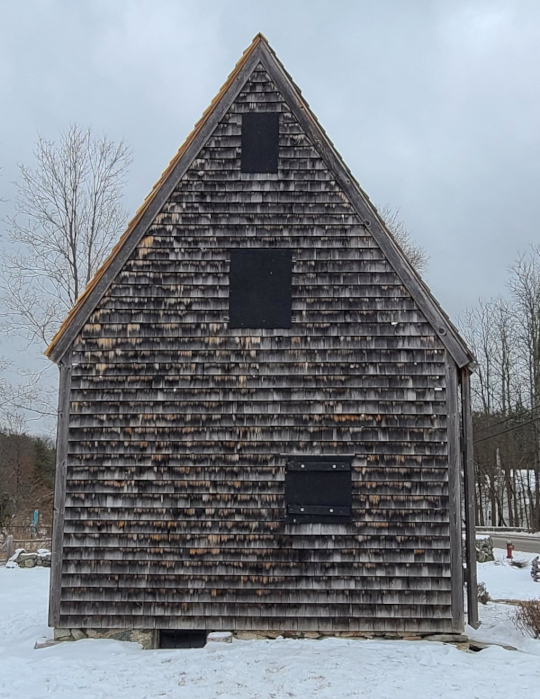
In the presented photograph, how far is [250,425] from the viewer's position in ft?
26.1

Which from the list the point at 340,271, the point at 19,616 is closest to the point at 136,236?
the point at 340,271

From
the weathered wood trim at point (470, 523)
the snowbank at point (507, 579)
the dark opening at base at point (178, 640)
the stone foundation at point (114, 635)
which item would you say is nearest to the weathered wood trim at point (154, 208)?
the stone foundation at point (114, 635)

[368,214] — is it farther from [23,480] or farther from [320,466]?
[23,480]

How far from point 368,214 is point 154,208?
9.28 feet

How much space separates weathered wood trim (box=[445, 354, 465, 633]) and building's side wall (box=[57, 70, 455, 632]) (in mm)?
77

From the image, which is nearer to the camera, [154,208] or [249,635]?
[249,635]

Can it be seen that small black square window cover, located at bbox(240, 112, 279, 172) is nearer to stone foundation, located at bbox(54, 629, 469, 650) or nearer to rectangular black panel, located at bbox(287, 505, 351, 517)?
rectangular black panel, located at bbox(287, 505, 351, 517)

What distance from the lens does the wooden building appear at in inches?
303

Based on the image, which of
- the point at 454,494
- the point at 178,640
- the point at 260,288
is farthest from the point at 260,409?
the point at 178,640

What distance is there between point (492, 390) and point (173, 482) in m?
35.0

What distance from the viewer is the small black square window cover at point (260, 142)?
838cm

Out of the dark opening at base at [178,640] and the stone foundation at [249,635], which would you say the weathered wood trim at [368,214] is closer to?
the stone foundation at [249,635]

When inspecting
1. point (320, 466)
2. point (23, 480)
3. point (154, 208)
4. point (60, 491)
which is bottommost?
point (23, 480)

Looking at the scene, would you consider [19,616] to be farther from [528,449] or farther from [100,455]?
[528,449]
